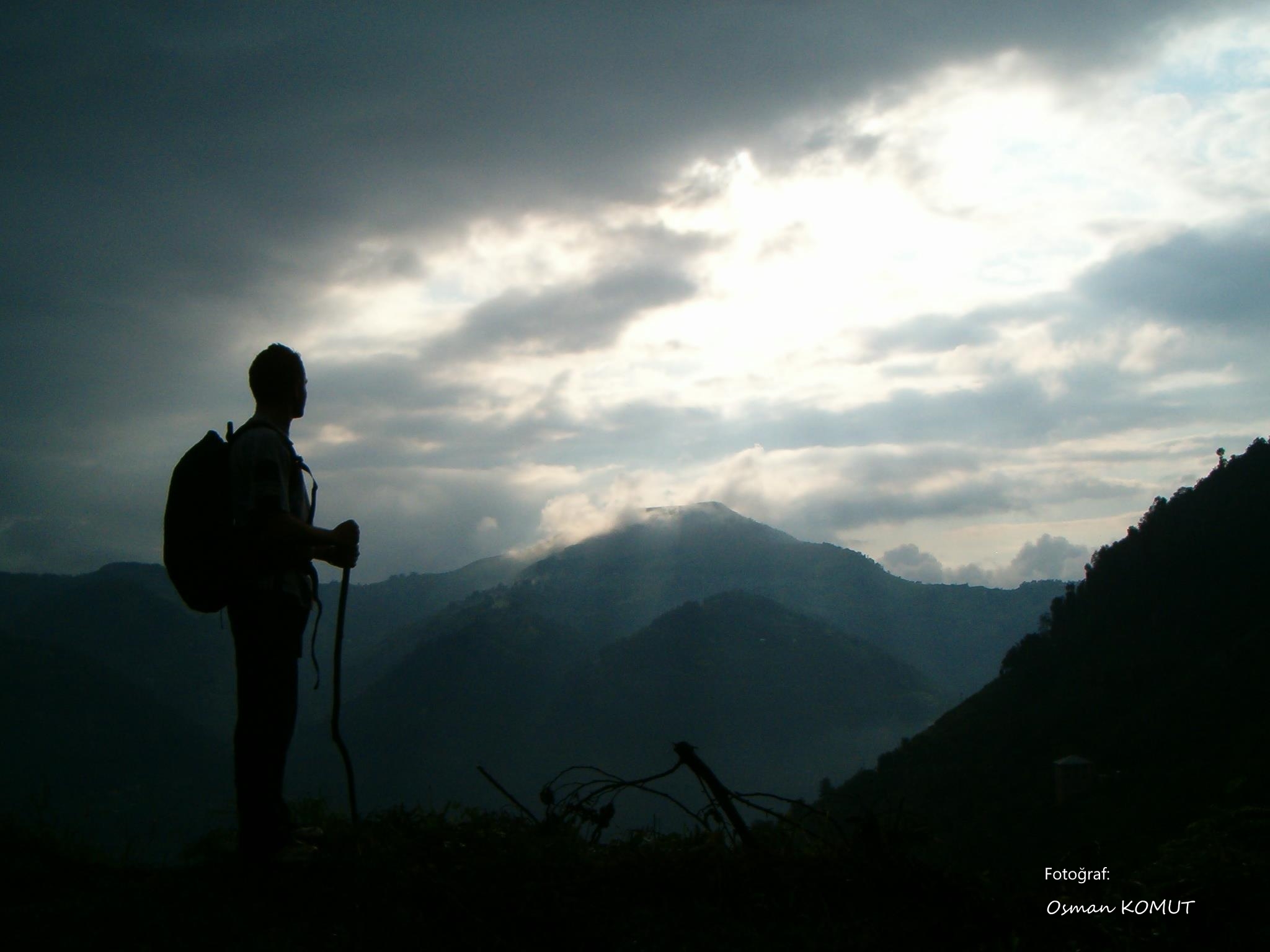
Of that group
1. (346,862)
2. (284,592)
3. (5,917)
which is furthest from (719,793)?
(5,917)

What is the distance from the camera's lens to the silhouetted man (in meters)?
4.73

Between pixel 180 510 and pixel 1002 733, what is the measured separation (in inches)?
6074

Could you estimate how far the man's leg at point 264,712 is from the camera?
464cm

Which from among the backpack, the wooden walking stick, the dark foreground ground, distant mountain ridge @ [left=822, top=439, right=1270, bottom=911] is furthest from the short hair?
distant mountain ridge @ [left=822, top=439, right=1270, bottom=911]

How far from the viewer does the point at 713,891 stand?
380cm

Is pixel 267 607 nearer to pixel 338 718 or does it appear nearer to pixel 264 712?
pixel 264 712

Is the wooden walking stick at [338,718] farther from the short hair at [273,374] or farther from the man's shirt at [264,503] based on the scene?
the short hair at [273,374]

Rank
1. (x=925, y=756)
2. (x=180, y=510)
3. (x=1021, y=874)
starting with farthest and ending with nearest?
(x=925, y=756), (x=180, y=510), (x=1021, y=874)

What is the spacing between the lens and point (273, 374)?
540 cm

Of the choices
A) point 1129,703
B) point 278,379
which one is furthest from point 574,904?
point 1129,703

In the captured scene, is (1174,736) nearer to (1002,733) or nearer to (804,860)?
(1002,733)

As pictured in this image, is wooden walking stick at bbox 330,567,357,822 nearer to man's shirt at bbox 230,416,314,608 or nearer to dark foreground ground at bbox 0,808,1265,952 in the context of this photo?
man's shirt at bbox 230,416,314,608

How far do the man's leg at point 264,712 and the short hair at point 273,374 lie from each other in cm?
135

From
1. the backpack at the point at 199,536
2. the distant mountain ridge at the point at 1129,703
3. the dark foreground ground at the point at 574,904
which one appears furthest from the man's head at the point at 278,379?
the distant mountain ridge at the point at 1129,703
